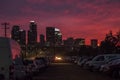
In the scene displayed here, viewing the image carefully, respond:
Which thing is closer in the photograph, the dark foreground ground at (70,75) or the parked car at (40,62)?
the dark foreground ground at (70,75)

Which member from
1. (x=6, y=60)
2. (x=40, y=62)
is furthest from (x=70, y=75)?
(x=6, y=60)

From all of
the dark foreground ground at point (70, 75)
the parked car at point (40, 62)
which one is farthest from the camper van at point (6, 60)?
the parked car at point (40, 62)

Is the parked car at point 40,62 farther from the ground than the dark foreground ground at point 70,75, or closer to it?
farther from the ground

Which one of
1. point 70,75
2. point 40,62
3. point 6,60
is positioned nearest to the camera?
point 6,60

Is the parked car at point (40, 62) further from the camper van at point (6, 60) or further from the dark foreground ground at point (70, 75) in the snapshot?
the camper van at point (6, 60)

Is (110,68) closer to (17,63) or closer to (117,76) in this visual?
(117,76)

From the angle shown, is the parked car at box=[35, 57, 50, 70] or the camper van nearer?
the camper van

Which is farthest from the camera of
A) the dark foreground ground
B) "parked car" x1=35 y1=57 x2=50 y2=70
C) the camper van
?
"parked car" x1=35 y1=57 x2=50 y2=70

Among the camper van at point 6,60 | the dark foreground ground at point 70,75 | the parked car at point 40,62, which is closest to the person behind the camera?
the camper van at point 6,60

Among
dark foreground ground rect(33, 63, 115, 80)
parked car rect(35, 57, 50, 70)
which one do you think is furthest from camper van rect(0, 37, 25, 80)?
parked car rect(35, 57, 50, 70)

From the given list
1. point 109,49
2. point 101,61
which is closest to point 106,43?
point 109,49

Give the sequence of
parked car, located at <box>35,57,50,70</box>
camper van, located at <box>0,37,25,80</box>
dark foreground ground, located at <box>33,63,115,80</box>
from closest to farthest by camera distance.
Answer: camper van, located at <box>0,37,25,80</box>, dark foreground ground, located at <box>33,63,115,80</box>, parked car, located at <box>35,57,50,70</box>

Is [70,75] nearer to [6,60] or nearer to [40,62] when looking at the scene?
[40,62]

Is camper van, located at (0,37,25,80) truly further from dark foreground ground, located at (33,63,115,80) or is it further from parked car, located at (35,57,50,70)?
parked car, located at (35,57,50,70)
